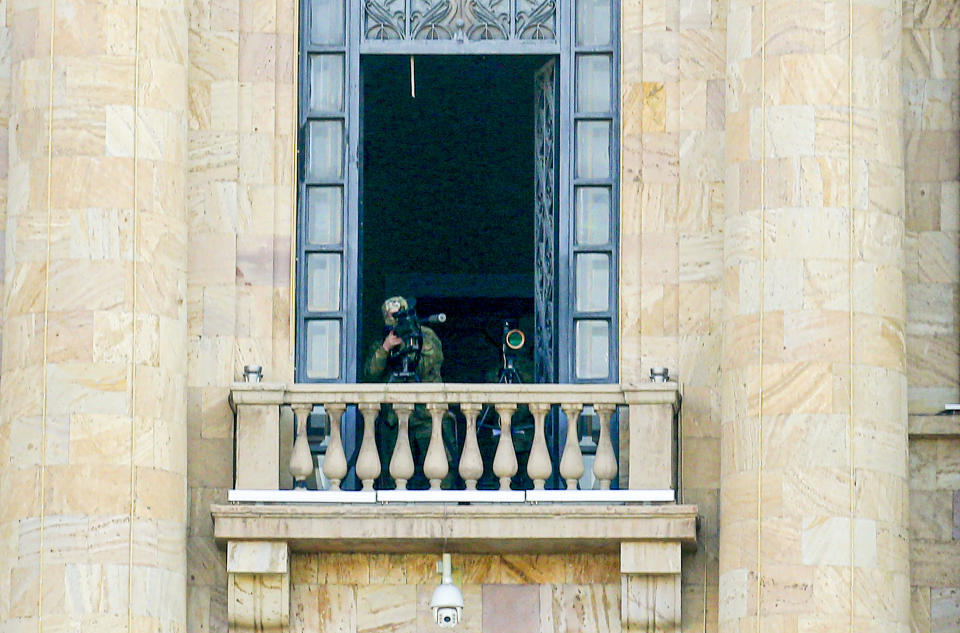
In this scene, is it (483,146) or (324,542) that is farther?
(483,146)

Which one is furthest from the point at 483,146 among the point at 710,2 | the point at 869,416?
the point at 869,416

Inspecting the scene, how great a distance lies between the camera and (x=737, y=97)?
2464 cm

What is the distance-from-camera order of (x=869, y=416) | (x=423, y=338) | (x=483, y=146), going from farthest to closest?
1. (x=483, y=146)
2. (x=423, y=338)
3. (x=869, y=416)

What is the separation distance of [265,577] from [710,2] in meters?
5.67

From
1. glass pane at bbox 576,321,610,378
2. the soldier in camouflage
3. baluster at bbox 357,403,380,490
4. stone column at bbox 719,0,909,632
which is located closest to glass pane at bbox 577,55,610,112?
stone column at bbox 719,0,909,632

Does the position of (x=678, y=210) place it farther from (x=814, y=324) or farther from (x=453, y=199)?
(x=453, y=199)

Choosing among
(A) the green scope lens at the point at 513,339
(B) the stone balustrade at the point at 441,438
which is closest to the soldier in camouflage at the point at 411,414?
(B) the stone balustrade at the point at 441,438

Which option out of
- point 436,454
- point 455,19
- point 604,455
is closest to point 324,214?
point 455,19

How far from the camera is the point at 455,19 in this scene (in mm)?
25828

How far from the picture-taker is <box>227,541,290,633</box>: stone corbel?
78.6 ft

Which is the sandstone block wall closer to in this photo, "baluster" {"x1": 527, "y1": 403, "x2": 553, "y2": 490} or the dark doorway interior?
"baluster" {"x1": 527, "y1": 403, "x2": 553, "y2": 490}

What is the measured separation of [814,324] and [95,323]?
524cm

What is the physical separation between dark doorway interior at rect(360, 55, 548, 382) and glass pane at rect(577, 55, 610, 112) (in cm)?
393

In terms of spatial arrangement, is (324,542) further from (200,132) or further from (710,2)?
(710,2)
